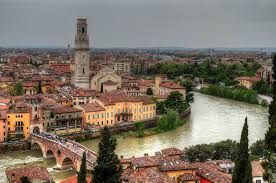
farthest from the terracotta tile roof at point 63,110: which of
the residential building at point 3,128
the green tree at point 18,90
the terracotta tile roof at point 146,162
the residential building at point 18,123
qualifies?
the green tree at point 18,90

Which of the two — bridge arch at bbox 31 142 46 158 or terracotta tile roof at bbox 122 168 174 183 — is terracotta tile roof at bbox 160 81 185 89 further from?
terracotta tile roof at bbox 122 168 174 183

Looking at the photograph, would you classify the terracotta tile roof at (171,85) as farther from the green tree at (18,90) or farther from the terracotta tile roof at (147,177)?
the terracotta tile roof at (147,177)

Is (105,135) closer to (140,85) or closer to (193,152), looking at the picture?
(193,152)

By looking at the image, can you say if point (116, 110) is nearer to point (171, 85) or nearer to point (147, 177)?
point (171, 85)

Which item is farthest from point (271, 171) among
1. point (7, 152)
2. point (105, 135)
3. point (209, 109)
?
point (209, 109)

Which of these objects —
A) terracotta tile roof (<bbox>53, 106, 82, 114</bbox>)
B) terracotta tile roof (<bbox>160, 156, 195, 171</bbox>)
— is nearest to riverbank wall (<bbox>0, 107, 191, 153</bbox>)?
terracotta tile roof (<bbox>53, 106, 82, 114</bbox>)

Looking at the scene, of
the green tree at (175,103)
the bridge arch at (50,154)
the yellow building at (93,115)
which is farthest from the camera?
the green tree at (175,103)
